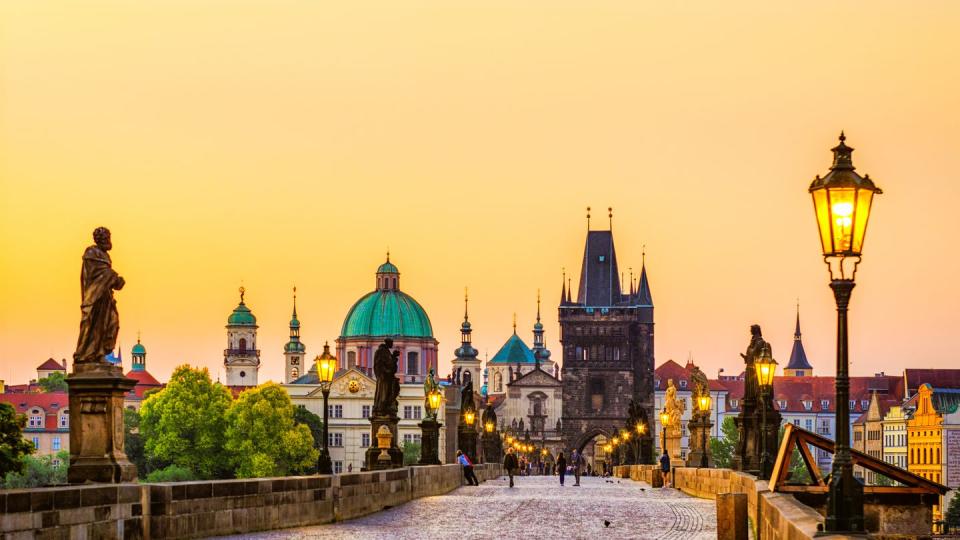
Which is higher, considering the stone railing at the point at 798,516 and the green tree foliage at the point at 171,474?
the stone railing at the point at 798,516

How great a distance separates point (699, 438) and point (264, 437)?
277ft

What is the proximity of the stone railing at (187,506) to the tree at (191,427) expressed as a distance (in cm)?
11030

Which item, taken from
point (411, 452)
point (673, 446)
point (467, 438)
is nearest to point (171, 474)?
point (411, 452)

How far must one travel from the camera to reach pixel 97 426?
2128 centimetres

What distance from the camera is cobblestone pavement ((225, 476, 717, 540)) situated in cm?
2517

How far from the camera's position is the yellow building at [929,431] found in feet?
470

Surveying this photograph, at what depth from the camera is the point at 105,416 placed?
2138 cm

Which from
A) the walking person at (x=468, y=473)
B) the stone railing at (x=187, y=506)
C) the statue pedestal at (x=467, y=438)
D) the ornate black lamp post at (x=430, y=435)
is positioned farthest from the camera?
the statue pedestal at (x=467, y=438)

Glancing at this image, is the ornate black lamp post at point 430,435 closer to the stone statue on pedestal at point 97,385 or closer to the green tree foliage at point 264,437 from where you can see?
the stone statue on pedestal at point 97,385

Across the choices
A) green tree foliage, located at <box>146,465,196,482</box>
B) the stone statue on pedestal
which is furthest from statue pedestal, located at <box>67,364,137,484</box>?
green tree foliage, located at <box>146,465,196,482</box>

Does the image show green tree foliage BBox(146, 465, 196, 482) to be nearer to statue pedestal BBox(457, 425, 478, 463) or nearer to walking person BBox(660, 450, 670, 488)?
statue pedestal BBox(457, 425, 478, 463)

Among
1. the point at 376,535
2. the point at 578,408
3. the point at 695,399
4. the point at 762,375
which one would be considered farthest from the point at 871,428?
the point at 376,535

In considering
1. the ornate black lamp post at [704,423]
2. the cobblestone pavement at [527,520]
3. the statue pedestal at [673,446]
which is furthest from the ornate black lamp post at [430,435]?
the statue pedestal at [673,446]

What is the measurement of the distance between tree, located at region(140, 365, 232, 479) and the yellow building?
5255 cm
